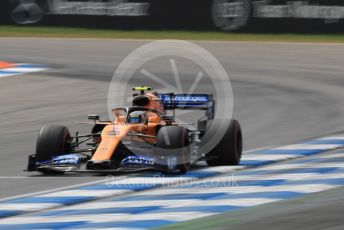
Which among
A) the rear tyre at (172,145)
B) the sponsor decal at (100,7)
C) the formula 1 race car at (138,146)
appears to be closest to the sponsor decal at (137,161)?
the formula 1 race car at (138,146)

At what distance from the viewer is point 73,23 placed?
101ft

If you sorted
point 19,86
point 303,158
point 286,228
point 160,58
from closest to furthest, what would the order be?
point 286,228, point 303,158, point 19,86, point 160,58

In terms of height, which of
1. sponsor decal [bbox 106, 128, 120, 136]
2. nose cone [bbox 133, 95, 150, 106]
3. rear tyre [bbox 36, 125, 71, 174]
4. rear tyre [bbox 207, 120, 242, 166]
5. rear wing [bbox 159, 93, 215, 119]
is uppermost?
nose cone [bbox 133, 95, 150, 106]

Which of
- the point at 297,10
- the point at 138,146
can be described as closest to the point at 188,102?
the point at 138,146

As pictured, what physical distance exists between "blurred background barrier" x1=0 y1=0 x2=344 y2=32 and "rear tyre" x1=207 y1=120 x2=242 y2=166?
14.8m

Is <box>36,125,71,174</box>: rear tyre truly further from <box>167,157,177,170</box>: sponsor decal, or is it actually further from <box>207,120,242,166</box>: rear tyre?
<box>207,120,242,166</box>: rear tyre

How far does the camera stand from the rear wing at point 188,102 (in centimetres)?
1241

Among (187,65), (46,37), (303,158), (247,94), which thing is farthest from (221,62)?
(303,158)

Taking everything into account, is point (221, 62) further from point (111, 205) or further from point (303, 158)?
point (111, 205)

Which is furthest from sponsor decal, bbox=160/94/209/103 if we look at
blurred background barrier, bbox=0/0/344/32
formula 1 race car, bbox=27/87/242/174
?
blurred background barrier, bbox=0/0/344/32

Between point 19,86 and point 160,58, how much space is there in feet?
16.5

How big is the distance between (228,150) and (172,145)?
111cm

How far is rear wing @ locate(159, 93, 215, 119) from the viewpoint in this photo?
12414 millimetres

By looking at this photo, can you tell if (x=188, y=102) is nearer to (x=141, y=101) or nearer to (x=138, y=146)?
(x=141, y=101)
